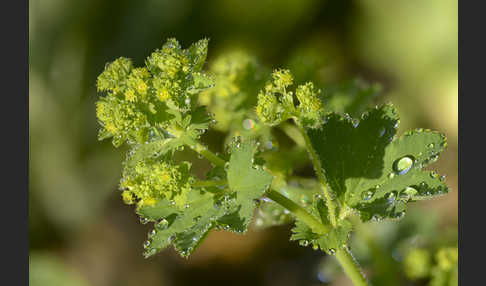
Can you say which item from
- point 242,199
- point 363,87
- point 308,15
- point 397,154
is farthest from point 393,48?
point 242,199

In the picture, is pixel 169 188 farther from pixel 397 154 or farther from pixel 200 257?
pixel 200 257

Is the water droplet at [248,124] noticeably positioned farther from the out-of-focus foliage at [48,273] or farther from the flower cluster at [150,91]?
the out-of-focus foliage at [48,273]

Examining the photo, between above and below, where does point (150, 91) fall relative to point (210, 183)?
above

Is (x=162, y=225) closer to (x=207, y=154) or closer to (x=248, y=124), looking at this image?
(x=207, y=154)

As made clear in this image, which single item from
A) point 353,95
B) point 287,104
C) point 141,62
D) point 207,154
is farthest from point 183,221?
point 141,62

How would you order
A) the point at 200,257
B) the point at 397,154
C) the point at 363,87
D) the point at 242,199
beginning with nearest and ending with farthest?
1. the point at 242,199
2. the point at 397,154
3. the point at 363,87
4. the point at 200,257

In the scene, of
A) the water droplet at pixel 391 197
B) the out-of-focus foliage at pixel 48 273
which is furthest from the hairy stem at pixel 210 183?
the out-of-focus foliage at pixel 48 273

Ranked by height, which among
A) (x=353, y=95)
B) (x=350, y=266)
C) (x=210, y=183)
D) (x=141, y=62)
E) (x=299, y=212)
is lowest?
Answer: (x=350, y=266)
